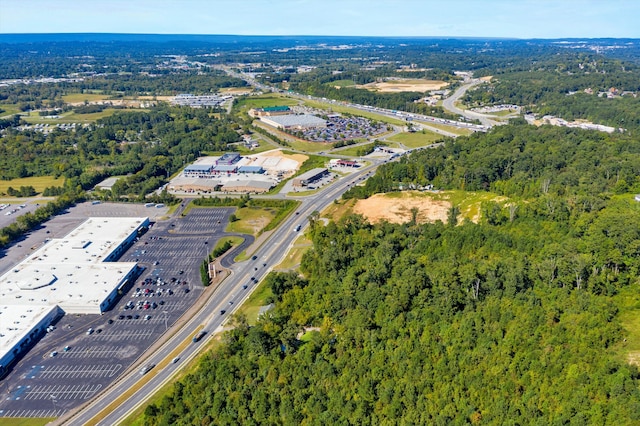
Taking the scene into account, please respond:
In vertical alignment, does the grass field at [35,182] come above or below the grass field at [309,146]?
below

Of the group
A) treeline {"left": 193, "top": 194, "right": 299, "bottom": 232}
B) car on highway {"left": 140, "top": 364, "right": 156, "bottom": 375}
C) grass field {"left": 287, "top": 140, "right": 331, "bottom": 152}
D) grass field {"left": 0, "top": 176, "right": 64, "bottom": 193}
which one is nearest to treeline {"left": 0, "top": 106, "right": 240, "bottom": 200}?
grass field {"left": 0, "top": 176, "right": 64, "bottom": 193}

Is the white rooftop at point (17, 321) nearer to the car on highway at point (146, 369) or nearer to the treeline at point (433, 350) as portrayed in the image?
the car on highway at point (146, 369)

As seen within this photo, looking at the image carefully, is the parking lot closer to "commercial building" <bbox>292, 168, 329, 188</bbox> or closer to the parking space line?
the parking space line

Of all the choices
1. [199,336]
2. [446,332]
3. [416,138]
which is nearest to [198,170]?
[416,138]

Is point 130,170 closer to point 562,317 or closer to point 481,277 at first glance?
point 481,277

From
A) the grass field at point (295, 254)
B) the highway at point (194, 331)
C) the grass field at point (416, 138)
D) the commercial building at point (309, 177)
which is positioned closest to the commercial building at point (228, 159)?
the commercial building at point (309, 177)

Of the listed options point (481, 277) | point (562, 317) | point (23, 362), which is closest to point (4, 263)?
point (23, 362)
